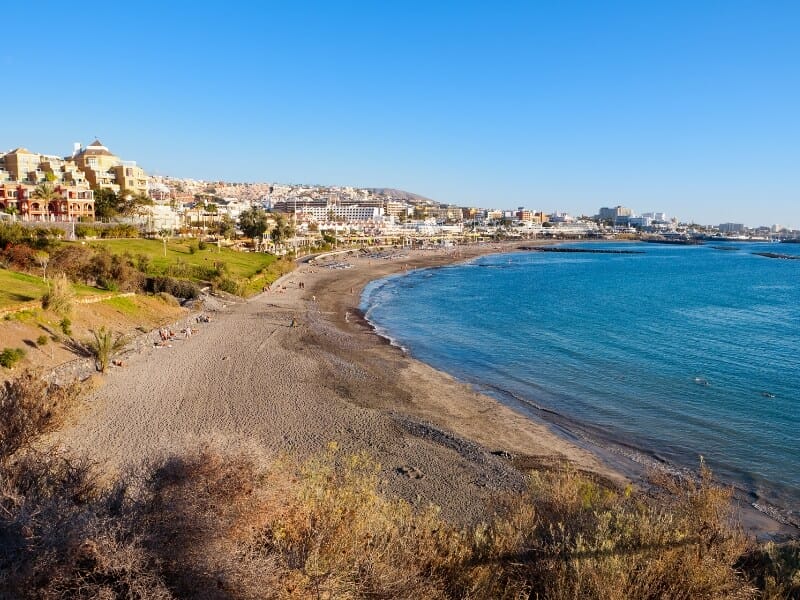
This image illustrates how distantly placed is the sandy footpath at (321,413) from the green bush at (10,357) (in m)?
2.67

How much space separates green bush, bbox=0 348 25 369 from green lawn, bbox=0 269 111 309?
3.96 meters

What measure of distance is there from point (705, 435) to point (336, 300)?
112 ft

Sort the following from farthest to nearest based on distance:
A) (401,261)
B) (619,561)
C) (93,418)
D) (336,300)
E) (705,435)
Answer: (401,261), (336,300), (705,435), (93,418), (619,561)

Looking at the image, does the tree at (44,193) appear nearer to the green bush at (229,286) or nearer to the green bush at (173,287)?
the green bush at (229,286)

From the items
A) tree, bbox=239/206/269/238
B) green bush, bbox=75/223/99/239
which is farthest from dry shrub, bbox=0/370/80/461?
tree, bbox=239/206/269/238

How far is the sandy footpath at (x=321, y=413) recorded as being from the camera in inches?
586

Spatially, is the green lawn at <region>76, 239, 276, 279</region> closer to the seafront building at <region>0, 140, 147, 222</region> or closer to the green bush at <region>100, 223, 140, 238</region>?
the green bush at <region>100, 223, 140, 238</region>

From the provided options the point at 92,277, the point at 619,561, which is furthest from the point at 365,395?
the point at 92,277

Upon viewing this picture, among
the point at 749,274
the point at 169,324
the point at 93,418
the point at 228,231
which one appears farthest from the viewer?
the point at 749,274

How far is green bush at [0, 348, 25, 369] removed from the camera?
17984mm

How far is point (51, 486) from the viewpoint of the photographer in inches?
297

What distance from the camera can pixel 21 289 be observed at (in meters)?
25.7

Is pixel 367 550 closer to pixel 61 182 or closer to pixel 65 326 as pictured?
pixel 65 326

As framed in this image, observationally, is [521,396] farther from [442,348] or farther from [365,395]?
[442,348]
